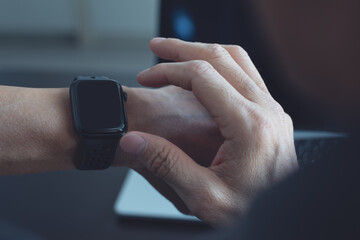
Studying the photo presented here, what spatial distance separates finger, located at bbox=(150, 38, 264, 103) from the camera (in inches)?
30.9

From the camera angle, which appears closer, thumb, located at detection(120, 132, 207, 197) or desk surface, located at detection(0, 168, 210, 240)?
thumb, located at detection(120, 132, 207, 197)

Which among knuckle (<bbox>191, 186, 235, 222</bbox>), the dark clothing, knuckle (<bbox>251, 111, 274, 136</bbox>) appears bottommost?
knuckle (<bbox>191, 186, 235, 222</bbox>)

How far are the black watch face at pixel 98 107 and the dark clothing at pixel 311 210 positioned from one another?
0.49 meters

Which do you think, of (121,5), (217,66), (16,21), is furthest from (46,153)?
(16,21)

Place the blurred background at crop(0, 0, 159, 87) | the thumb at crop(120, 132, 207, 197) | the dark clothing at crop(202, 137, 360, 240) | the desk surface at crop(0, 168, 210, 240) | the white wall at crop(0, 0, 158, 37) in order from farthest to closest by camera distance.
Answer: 1. the white wall at crop(0, 0, 158, 37)
2. the blurred background at crop(0, 0, 159, 87)
3. the desk surface at crop(0, 168, 210, 240)
4. the thumb at crop(120, 132, 207, 197)
5. the dark clothing at crop(202, 137, 360, 240)

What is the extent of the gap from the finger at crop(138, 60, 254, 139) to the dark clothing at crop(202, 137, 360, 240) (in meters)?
0.37

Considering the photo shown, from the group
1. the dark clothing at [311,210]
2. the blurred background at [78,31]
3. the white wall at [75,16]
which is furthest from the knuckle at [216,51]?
the white wall at [75,16]

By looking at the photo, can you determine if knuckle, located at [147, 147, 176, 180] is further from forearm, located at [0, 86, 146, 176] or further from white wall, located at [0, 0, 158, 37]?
white wall, located at [0, 0, 158, 37]

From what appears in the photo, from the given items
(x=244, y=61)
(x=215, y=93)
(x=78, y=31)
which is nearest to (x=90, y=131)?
(x=215, y=93)

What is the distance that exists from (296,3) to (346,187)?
0.29m

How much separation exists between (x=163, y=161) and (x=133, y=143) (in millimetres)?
58

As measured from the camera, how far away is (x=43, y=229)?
2.61ft

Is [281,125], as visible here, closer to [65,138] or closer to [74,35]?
[65,138]

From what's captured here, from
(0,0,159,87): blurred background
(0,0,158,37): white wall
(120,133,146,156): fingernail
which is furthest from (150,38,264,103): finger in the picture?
(0,0,158,37): white wall
